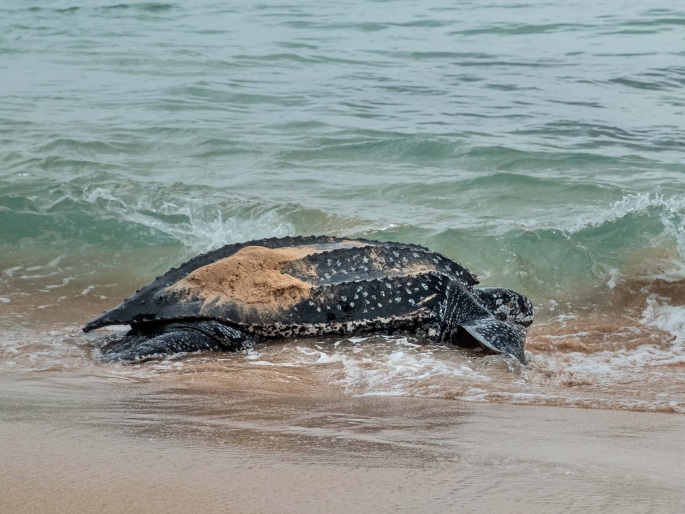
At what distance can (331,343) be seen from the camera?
4.81 m

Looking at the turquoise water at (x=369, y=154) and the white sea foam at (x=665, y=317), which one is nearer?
the white sea foam at (x=665, y=317)

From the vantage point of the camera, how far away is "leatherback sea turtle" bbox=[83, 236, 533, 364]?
15.3 ft

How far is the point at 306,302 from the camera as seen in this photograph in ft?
15.9

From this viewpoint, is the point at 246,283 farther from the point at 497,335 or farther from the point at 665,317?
the point at 665,317

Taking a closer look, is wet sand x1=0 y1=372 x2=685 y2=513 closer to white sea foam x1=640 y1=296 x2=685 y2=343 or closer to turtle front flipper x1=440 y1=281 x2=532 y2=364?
turtle front flipper x1=440 y1=281 x2=532 y2=364

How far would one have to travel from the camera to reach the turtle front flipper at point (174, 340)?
4496 mm

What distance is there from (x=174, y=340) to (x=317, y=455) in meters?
2.02

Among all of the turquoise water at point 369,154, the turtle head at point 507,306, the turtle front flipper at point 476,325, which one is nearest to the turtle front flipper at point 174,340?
the turquoise water at point 369,154

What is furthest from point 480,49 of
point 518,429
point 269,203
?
point 518,429

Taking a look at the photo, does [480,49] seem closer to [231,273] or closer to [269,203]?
[269,203]

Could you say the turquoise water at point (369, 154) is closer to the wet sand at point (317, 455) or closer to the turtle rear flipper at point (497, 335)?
the turtle rear flipper at point (497, 335)

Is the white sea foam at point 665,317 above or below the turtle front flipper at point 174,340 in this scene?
below

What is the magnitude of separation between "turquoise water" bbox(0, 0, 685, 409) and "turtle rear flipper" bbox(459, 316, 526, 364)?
0.17 meters

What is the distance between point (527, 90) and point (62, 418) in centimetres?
1078
